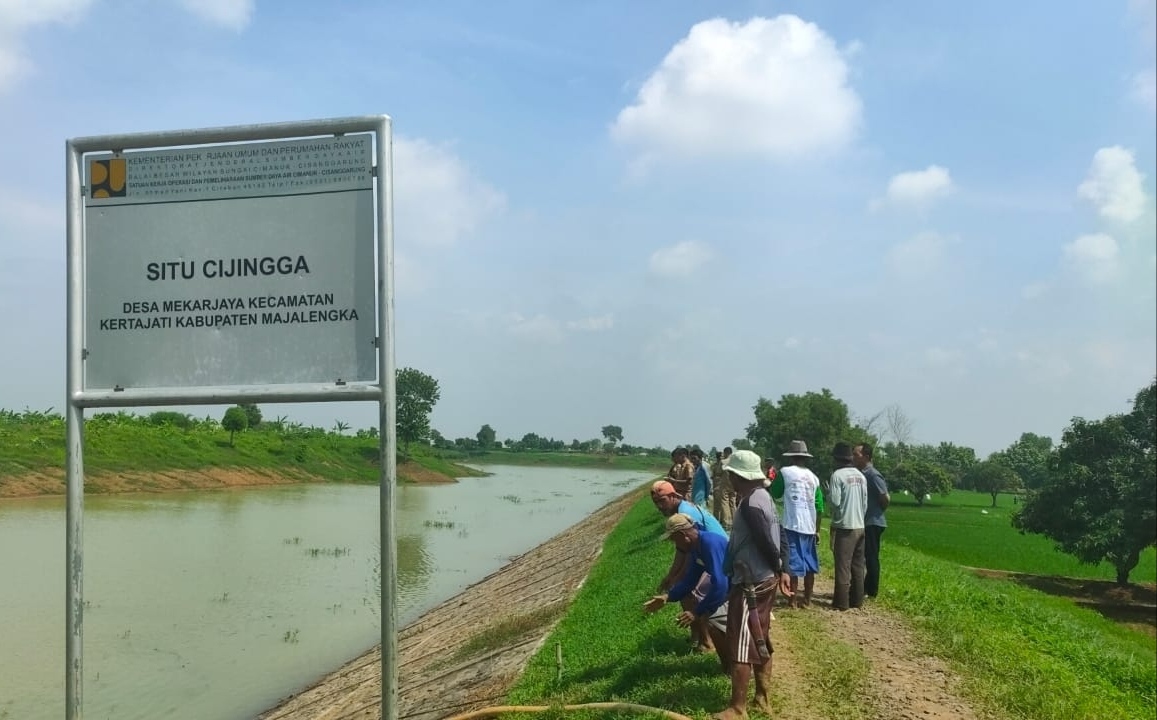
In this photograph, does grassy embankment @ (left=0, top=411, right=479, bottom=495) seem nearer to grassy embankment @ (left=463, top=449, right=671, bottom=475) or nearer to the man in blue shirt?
the man in blue shirt

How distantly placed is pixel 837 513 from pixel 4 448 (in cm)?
3878

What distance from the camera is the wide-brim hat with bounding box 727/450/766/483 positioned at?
190 inches

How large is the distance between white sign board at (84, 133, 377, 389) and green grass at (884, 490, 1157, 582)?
16.6 metres

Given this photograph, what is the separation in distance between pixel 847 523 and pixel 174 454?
46455 millimetres

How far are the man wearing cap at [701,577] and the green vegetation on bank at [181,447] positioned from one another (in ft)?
83.3

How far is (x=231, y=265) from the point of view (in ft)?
12.3

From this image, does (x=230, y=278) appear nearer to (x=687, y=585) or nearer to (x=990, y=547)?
(x=687, y=585)

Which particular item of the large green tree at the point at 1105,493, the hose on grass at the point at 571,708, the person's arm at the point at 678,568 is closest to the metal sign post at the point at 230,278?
the hose on grass at the point at 571,708

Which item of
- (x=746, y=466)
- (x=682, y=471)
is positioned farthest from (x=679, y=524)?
(x=682, y=471)

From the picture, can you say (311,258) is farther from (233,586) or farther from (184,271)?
(233,586)

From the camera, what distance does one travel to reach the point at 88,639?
12.6 metres

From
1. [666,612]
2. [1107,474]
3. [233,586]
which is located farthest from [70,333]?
[1107,474]

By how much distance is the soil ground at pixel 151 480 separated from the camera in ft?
114

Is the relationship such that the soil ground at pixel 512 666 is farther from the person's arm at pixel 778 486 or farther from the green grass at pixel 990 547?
the green grass at pixel 990 547
